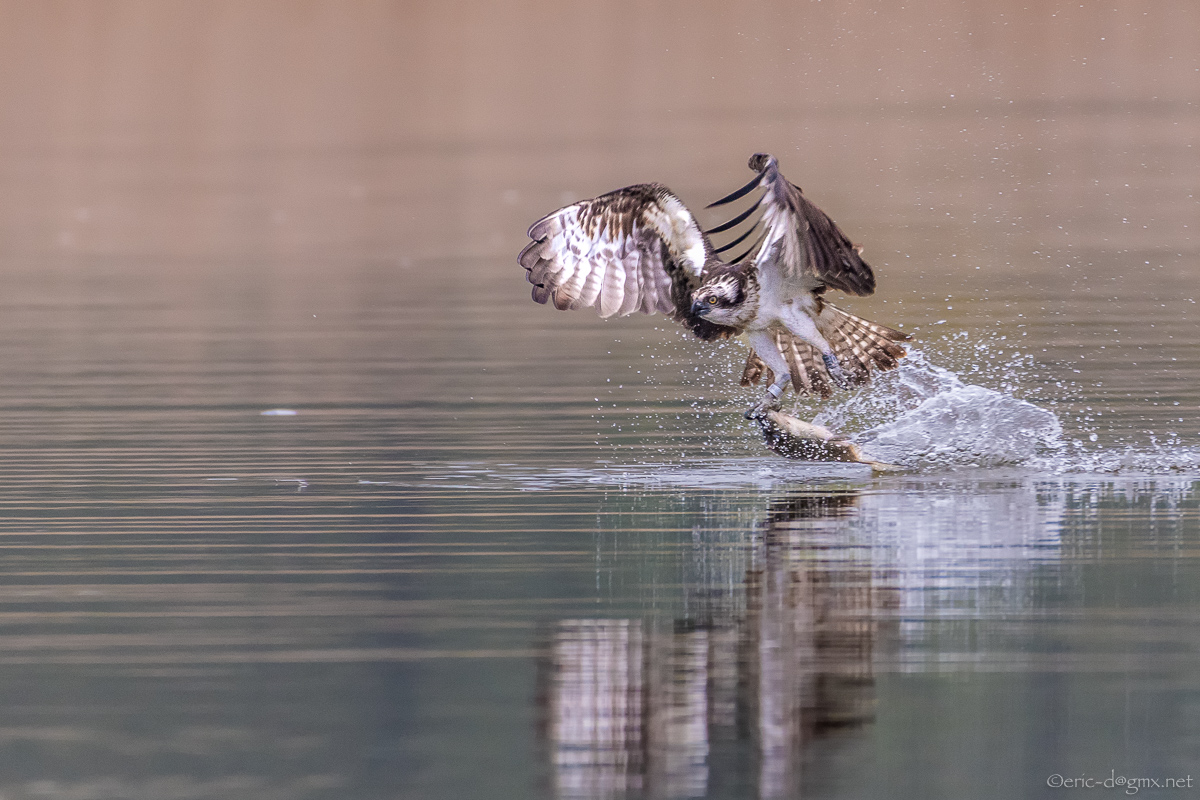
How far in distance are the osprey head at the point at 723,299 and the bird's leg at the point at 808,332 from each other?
28 cm

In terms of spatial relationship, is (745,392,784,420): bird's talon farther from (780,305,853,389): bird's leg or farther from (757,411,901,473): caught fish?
(780,305,853,389): bird's leg

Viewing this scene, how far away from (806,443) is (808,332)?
81 centimetres

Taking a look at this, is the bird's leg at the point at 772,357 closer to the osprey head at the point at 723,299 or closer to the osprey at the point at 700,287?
the osprey at the point at 700,287

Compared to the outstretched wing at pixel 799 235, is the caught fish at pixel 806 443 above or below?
below

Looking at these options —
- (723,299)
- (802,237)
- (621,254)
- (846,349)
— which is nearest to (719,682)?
(802,237)

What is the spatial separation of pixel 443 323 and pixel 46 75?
33.2 meters

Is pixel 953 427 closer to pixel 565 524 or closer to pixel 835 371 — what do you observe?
pixel 835 371

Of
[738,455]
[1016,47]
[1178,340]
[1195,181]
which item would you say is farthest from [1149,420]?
[1016,47]

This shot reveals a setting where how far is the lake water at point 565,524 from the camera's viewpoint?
6.37 meters

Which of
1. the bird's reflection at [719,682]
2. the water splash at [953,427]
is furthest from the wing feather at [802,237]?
the bird's reflection at [719,682]

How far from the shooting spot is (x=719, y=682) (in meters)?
6.94

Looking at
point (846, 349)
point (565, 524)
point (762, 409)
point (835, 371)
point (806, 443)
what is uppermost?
point (846, 349)

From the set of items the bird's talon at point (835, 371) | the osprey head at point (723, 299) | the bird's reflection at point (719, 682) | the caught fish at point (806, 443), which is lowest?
the bird's reflection at point (719, 682)

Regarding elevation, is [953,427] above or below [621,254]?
below
